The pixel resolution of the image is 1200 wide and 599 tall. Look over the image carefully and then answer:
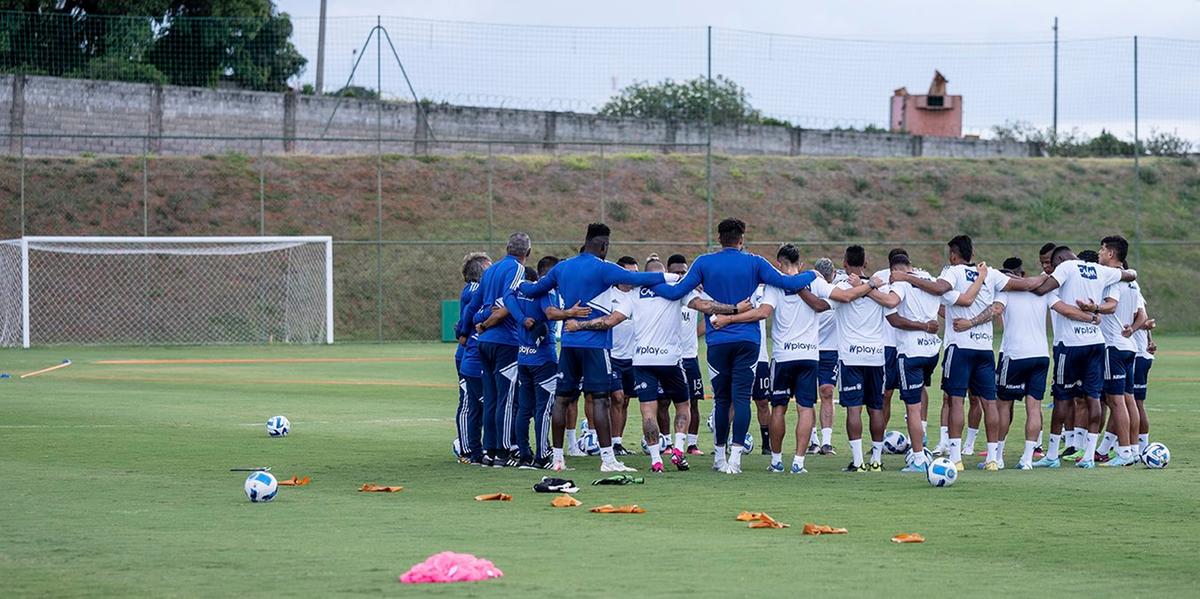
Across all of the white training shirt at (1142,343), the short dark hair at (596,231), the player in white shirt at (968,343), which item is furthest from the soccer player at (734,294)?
the white training shirt at (1142,343)

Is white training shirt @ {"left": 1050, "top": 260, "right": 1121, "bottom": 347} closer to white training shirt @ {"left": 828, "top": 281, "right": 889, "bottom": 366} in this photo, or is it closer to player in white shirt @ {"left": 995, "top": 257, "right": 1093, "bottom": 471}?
player in white shirt @ {"left": 995, "top": 257, "right": 1093, "bottom": 471}

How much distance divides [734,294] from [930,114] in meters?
57.1

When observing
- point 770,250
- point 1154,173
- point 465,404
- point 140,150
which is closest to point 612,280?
point 465,404

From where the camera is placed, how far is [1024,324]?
14.8 metres

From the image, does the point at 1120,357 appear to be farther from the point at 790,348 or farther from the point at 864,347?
the point at 790,348

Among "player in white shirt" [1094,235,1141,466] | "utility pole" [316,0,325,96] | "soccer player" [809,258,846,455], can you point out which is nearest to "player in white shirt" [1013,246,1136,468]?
"player in white shirt" [1094,235,1141,466]

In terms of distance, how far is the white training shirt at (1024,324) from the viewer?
580 inches

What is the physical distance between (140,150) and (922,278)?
40286 millimetres

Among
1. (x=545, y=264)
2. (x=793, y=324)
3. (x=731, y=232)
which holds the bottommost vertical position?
(x=793, y=324)

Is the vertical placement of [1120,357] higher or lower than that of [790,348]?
lower

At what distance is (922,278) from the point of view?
14719mm

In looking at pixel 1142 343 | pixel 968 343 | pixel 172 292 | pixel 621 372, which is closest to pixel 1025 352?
pixel 968 343

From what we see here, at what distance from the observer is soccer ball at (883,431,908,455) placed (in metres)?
16.4

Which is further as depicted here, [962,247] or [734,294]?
[962,247]
